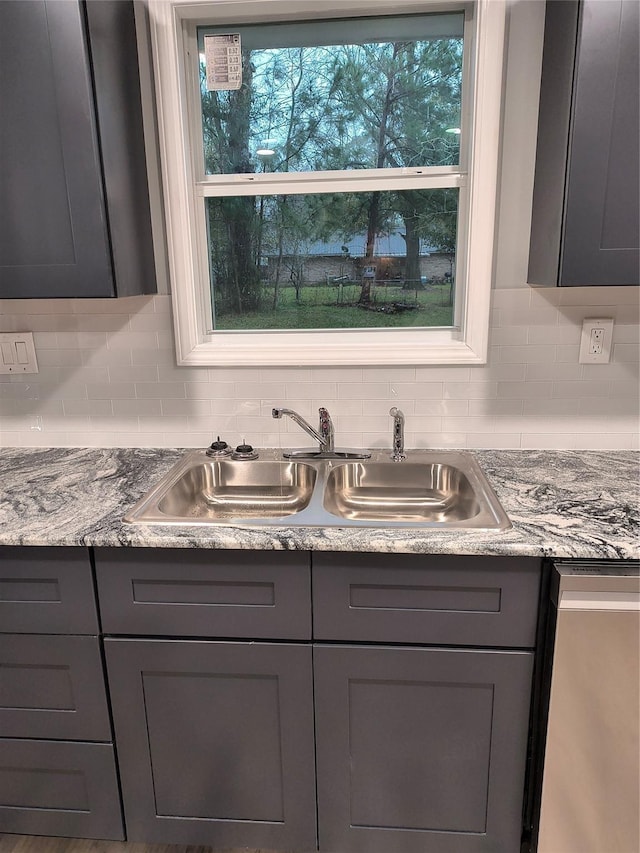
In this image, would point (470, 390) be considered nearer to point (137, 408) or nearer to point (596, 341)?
point (596, 341)

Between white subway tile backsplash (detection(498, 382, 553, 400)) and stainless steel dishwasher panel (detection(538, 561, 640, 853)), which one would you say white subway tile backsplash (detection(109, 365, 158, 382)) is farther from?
stainless steel dishwasher panel (detection(538, 561, 640, 853))

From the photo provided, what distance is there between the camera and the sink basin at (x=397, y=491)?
1.63m

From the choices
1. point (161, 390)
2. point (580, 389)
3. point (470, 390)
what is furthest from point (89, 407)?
point (580, 389)

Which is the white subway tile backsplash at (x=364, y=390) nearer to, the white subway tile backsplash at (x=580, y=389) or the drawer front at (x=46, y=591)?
the white subway tile backsplash at (x=580, y=389)

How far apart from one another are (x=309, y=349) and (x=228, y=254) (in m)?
0.41

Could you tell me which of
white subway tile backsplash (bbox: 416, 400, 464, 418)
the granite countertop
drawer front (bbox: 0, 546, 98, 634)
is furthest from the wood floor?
white subway tile backsplash (bbox: 416, 400, 464, 418)

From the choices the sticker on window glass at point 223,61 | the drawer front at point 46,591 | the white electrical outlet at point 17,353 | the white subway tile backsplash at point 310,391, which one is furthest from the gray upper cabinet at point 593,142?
the white electrical outlet at point 17,353

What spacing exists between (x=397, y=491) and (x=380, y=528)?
0.47 m

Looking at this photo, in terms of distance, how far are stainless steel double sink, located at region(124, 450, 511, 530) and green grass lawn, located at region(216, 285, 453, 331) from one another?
43cm

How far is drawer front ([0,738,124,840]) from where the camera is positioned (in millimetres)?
1398

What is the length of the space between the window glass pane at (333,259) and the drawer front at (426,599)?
2.88 feet

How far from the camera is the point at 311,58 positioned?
166 cm

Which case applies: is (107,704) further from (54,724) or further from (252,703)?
(252,703)

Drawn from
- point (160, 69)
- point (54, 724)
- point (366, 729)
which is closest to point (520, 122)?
point (160, 69)
